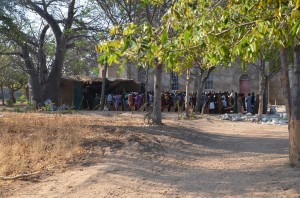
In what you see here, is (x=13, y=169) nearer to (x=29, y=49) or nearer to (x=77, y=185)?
(x=77, y=185)

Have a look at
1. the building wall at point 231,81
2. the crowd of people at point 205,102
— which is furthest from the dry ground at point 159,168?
the building wall at point 231,81

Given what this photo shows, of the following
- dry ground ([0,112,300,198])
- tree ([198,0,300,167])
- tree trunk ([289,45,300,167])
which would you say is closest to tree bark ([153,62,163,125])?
dry ground ([0,112,300,198])

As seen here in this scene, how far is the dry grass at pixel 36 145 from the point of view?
735cm

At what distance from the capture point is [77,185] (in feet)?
20.4

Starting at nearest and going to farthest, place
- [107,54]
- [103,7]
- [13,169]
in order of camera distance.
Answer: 1. [107,54]
2. [13,169]
3. [103,7]

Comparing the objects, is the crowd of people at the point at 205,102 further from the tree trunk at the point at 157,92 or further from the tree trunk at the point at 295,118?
the tree trunk at the point at 295,118

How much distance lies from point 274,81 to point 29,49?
2284 centimetres

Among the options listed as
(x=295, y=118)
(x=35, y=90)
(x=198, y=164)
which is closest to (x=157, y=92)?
(x=198, y=164)

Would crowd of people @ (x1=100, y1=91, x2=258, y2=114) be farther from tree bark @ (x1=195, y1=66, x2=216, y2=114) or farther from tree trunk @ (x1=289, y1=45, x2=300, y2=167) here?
tree trunk @ (x1=289, y1=45, x2=300, y2=167)

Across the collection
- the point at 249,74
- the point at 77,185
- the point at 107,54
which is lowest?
the point at 77,185

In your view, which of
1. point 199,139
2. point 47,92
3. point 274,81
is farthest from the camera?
point 274,81

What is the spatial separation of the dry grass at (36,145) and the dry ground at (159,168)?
55 mm

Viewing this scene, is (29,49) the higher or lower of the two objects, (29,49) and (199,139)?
the higher

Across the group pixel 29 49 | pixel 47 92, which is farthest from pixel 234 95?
pixel 29 49
